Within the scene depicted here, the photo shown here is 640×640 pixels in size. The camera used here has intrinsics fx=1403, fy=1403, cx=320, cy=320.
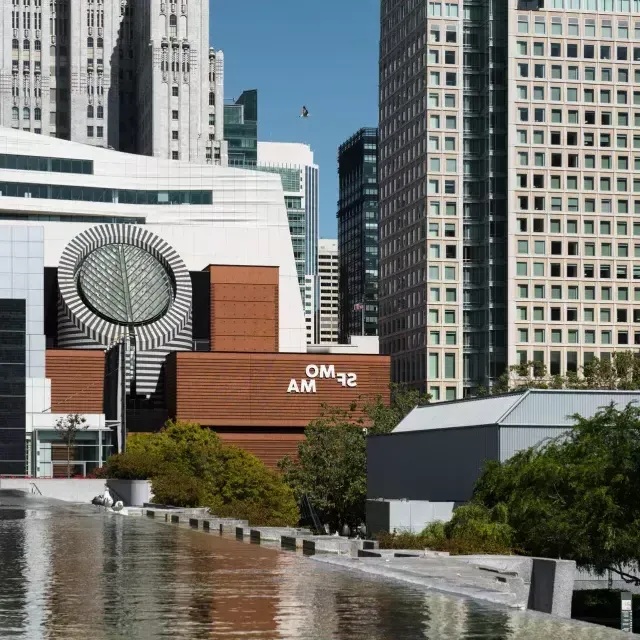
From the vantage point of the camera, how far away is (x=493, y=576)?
92.3 ft

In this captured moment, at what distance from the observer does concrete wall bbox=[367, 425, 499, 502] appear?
69312mm

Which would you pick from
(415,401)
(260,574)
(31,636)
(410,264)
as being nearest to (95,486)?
(415,401)

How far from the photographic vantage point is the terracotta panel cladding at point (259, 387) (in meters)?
141

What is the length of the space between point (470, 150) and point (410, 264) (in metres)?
17.3

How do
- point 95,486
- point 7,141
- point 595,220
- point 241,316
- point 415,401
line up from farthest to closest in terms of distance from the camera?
point 595,220
point 7,141
point 241,316
point 415,401
point 95,486

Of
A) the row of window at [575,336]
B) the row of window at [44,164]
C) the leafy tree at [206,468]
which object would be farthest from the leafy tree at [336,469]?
the row of window at [575,336]

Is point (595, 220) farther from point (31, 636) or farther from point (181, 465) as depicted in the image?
point (31, 636)

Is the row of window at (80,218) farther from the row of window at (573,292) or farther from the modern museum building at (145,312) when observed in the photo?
the row of window at (573,292)

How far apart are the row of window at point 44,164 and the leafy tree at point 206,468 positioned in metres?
53.1

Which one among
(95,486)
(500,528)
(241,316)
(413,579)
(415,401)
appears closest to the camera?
(413,579)

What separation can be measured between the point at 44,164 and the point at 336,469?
2795 inches

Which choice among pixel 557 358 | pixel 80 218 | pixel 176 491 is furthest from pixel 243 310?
pixel 176 491

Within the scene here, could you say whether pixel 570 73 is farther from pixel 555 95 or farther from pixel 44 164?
pixel 44 164

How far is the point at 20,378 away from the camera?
13788 centimetres
